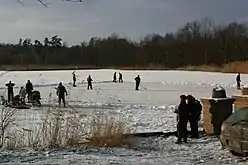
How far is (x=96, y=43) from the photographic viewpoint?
120500mm

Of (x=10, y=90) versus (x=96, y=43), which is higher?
(x=96, y=43)

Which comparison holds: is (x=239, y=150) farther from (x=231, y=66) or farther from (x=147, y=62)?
(x=147, y=62)

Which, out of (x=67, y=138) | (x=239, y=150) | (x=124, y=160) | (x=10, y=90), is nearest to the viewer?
(x=124, y=160)

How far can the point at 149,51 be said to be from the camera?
10444 cm

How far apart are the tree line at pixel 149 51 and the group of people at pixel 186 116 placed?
247 ft

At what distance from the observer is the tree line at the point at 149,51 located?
9512cm

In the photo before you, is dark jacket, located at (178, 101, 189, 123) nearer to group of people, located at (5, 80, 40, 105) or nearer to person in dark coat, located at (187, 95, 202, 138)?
person in dark coat, located at (187, 95, 202, 138)

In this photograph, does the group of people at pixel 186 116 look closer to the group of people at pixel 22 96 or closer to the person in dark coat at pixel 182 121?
the person in dark coat at pixel 182 121

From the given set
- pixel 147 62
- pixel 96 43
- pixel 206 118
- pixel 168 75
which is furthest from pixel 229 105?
pixel 96 43

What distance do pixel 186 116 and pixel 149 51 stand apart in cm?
9197

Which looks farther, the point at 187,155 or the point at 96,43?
the point at 96,43

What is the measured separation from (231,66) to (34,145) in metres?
60.0

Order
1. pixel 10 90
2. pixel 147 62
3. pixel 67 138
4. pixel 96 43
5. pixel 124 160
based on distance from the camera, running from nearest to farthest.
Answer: pixel 124 160
pixel 67 138
pixel 10 90
pixel 147 62
pixel 96 43

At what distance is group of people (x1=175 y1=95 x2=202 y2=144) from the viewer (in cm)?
1231
